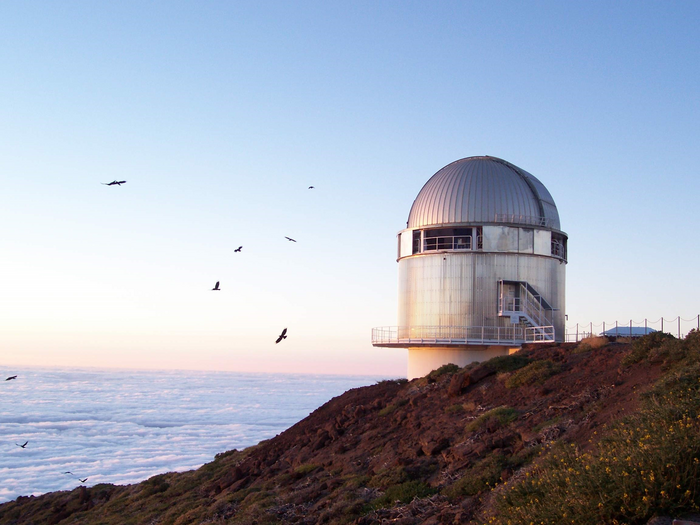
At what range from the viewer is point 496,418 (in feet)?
46.5

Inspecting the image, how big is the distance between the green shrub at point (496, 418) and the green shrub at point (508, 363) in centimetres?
357

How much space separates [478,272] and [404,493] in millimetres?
13411

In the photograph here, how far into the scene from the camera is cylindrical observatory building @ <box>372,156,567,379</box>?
24.3 meters

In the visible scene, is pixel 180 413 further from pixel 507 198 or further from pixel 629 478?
pixel 629 478

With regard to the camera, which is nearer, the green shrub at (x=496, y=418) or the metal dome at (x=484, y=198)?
the green shrub at (x=496, y=418)

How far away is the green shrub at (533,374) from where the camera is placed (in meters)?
16.5

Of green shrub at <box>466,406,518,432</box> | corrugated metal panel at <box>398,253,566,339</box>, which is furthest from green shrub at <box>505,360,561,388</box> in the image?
corrugated metal panel at <box>398,253,566,339</box>

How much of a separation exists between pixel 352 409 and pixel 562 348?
19.9ft

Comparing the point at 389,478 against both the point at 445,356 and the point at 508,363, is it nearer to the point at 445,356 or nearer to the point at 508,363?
the point at 508,363

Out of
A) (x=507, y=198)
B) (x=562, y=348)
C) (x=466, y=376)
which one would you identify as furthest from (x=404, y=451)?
(x=507, y=198)

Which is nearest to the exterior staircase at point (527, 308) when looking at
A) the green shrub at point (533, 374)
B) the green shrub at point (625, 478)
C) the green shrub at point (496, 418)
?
the green shrub at point (533, 374)

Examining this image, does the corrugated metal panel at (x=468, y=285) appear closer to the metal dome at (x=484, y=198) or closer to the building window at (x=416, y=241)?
the building window at (x=416, y=241)

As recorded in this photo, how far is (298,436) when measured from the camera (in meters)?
20.4

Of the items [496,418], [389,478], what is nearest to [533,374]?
[496,418]
